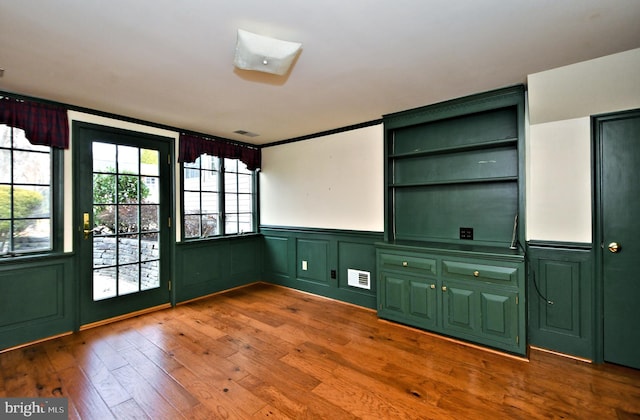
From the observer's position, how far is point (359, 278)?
12.4 ft

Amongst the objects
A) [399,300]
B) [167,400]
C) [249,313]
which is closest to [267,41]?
[167,400]

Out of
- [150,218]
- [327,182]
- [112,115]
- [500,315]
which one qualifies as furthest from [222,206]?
[500,315]

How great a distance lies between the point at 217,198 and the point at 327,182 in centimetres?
165

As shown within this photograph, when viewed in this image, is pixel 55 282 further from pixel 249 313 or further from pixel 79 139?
pixel 249 313

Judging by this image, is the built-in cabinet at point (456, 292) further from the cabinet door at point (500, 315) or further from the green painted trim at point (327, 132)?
the green painted trim at point (327, 132)

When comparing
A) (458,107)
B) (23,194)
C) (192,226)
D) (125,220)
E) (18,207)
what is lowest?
(192,226)

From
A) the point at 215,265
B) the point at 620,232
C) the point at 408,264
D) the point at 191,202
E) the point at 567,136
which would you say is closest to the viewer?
the point at 620,232

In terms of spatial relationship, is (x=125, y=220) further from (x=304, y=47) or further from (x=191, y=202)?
(x=304, y=47)

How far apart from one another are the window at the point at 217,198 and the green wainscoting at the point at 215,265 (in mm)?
174

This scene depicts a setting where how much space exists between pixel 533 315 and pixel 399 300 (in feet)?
3.82

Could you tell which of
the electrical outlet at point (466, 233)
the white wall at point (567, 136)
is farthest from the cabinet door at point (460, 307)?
the white wall at point (567, 136)

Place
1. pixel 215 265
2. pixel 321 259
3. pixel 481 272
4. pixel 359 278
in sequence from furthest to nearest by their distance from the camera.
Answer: pixel 215 265
pixel 321 259
pixel 359 278
pixel 481 272

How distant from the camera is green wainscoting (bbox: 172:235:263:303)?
12.8 ft

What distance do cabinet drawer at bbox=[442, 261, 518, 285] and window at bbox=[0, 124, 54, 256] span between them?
12.8ft
